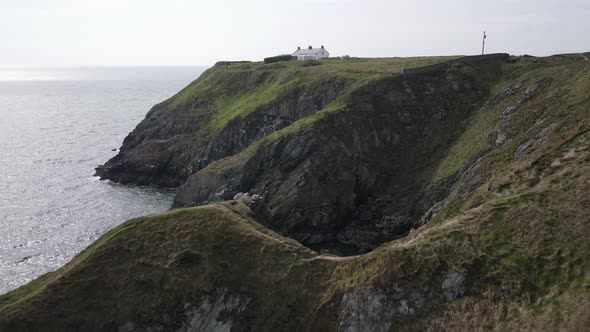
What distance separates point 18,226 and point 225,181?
34724mm

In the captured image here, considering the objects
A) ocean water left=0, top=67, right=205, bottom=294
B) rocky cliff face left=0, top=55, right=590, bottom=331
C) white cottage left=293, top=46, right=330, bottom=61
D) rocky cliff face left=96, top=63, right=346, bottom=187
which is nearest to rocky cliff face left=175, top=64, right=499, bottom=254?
rocky cliff face left=0, top=55, right=590, bottom=331

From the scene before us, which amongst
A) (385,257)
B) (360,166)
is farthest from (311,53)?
(385,257)

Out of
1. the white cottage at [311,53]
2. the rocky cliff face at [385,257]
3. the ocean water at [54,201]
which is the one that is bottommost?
the ocean water at [54,201]

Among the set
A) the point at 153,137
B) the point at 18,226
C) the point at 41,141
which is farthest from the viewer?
the point at 41,141

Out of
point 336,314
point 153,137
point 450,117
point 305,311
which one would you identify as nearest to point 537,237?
point 336,314

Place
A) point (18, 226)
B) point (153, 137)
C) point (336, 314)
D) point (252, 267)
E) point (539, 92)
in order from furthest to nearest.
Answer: point (153, 137), point (18, 226), point (539, 92), point (252, 267), point (336, 314)

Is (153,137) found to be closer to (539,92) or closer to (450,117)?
(450,117)

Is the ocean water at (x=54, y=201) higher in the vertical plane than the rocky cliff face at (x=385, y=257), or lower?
lower

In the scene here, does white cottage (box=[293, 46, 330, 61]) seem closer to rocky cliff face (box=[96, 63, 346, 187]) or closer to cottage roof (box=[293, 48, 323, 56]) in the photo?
cottage roof (box=[293, 48, 323, 56])

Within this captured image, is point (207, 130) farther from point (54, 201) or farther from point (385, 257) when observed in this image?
point (385, 257)

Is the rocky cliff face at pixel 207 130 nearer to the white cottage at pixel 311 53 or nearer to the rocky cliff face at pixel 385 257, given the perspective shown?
the rocky cliff face at pixel 385 257

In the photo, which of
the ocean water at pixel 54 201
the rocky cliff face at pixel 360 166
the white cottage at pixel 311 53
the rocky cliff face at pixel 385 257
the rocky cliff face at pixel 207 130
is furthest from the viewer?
the white cottage at pixel 311 53

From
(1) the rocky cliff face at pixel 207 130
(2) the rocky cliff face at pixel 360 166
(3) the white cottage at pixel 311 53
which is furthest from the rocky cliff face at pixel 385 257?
(3) the white cottage at pixel 311 53

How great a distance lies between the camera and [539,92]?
60938mm
